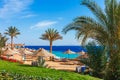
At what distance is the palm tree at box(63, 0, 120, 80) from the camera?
1642cm

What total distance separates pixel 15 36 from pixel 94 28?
72.3 meters

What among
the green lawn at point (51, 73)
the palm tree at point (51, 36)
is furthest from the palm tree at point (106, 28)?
the palm tree at point (51, 36)

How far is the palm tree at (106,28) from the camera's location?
16.4 m

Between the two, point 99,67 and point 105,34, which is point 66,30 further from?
point 99,67

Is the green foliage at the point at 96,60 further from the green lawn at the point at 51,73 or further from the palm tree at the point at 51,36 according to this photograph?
the palm tree at the point at 51,36

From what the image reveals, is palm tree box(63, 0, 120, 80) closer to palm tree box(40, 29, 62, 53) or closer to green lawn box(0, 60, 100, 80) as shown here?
green lawn box(0, 60, 100, 80)

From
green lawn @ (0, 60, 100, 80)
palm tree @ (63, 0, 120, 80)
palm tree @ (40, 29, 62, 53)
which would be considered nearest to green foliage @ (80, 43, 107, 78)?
palm tree @ (63, 0, 120, 80)

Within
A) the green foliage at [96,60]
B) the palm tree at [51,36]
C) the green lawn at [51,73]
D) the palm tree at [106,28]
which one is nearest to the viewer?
the green lawn at [51,73]

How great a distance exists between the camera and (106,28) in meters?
16.7

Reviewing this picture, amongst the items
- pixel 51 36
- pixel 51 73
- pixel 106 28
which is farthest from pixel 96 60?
pixel 51 36

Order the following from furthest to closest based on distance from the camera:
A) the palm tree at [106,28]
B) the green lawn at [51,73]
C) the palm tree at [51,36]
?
the palm tree at [51,36] → the palm tree at [106,28] → the green lawn at [51,73]

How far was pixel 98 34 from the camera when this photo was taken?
1695 cm

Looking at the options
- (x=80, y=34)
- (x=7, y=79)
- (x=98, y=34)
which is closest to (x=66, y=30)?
(x=80, y=34)

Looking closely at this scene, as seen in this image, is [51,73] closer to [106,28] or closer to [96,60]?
[106,28]
